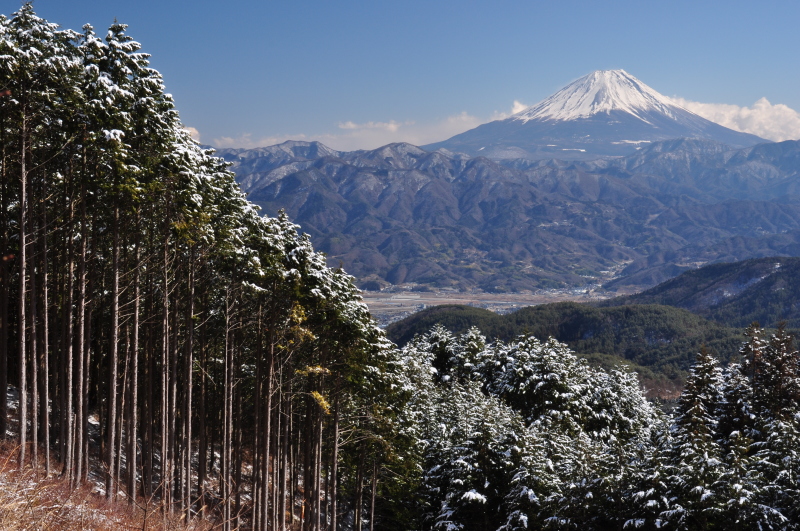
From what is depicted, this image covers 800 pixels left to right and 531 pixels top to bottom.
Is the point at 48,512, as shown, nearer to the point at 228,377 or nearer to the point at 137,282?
the point at 137,282

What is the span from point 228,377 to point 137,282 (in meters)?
5.10

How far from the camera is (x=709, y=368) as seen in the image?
3919cm

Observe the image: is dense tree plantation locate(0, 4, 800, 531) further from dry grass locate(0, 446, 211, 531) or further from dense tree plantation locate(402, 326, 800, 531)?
dry grass locate(0, 446, 211, 531)

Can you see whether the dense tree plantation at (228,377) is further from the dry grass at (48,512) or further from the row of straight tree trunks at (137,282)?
the dry grass at (48,512)

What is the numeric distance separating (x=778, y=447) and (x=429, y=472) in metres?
16.0

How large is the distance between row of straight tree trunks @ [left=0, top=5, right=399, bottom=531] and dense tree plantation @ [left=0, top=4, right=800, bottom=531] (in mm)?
98

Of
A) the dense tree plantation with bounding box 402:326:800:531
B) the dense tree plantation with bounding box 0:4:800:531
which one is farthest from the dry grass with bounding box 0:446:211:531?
the dense tree plantation with bounding box 402:326:800:531

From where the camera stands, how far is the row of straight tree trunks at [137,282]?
600 inches

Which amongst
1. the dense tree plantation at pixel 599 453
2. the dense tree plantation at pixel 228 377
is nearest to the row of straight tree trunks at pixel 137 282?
the dense tree plantation at pixel 228 377

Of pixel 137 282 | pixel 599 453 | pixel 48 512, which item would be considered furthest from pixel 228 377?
pixel 599 453

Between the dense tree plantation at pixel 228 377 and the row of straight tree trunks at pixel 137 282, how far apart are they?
98 millimetres

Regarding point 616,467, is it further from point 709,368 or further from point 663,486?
point 709,368

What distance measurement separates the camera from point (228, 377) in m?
21.3

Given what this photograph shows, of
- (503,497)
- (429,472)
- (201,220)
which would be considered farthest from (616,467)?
(201,220)
